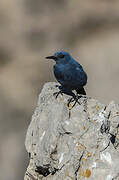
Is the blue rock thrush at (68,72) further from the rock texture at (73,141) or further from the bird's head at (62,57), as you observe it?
the rock texture at (73,141)

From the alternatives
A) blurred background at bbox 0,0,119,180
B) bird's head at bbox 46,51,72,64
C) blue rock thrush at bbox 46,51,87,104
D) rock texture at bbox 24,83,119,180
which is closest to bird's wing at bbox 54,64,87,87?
blue rock thrush at bbox 46,51,87,104

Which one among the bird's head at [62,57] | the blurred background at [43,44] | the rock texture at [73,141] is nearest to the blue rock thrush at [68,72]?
the bird's head at [62,57]

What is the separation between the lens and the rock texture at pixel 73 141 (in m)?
7.71

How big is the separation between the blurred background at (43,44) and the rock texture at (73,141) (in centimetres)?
1909

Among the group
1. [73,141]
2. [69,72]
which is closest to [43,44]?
[69,72]

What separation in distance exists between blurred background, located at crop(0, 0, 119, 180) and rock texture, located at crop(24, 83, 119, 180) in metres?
19.1

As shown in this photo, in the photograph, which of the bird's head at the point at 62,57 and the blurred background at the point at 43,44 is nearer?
the bird's head at the point at 62,57

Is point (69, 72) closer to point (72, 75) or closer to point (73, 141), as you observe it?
point (72, 75)

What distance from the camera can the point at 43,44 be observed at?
3139 cm

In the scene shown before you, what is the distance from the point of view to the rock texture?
771cm

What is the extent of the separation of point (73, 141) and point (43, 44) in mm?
23497

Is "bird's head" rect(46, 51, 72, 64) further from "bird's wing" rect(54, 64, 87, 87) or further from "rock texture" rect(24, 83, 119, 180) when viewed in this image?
"rock texture" rect(24, 83, 119, 180)

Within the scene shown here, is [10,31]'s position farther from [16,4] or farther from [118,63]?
[118,63]

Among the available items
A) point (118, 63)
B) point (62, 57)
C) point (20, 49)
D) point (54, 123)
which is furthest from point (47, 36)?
point (54, 123)
